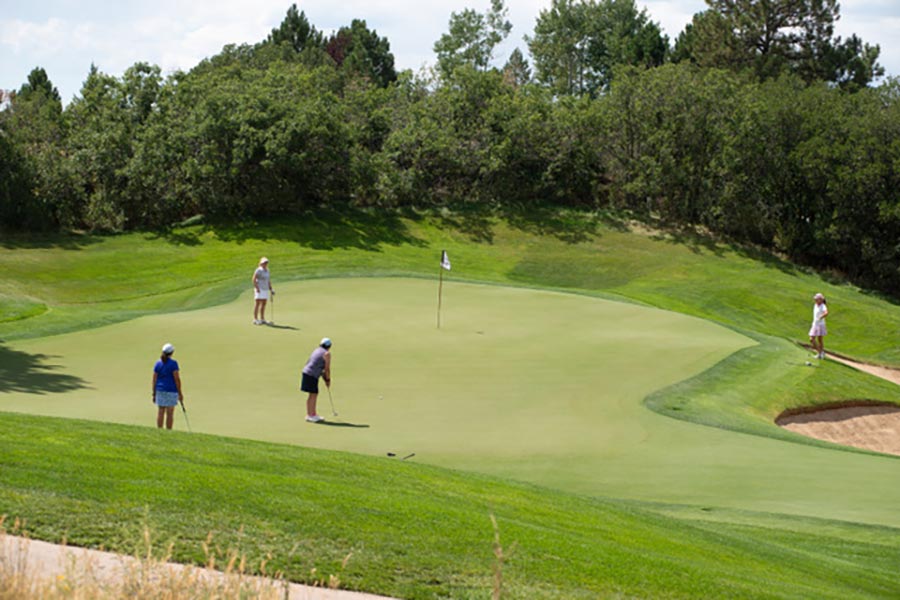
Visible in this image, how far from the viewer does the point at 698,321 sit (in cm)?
3362

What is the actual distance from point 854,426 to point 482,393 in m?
10.1

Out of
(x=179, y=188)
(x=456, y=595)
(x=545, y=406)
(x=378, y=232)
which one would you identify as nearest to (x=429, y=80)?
(x=378, y=232)

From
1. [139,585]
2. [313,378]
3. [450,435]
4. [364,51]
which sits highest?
[364,51]

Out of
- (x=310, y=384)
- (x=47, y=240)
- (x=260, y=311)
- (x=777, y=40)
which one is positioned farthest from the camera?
(x=777, y=40)

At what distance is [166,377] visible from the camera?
17594 millimetres

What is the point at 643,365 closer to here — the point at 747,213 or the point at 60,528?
the point at 60,528

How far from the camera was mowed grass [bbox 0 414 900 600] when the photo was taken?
29.7ft

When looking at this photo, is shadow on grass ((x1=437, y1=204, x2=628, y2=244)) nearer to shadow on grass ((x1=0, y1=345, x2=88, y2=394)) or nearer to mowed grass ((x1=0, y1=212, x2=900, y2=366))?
mowed grass ((x1=0, y1=212, x2=900, y2=366))

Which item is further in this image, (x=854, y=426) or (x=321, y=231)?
(x=321, y=231)

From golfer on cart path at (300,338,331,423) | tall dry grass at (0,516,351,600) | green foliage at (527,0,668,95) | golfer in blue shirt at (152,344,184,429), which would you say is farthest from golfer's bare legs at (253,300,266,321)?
green foliage at (527,0,668,95)

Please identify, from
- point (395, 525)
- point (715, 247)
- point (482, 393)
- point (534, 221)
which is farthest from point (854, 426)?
point (534, 221)

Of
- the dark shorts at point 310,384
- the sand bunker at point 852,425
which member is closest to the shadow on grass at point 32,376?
the dark shorts at point 310,384

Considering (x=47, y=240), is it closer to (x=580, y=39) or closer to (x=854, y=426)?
(x=854, y=426)

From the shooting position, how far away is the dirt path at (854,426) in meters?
24.7
